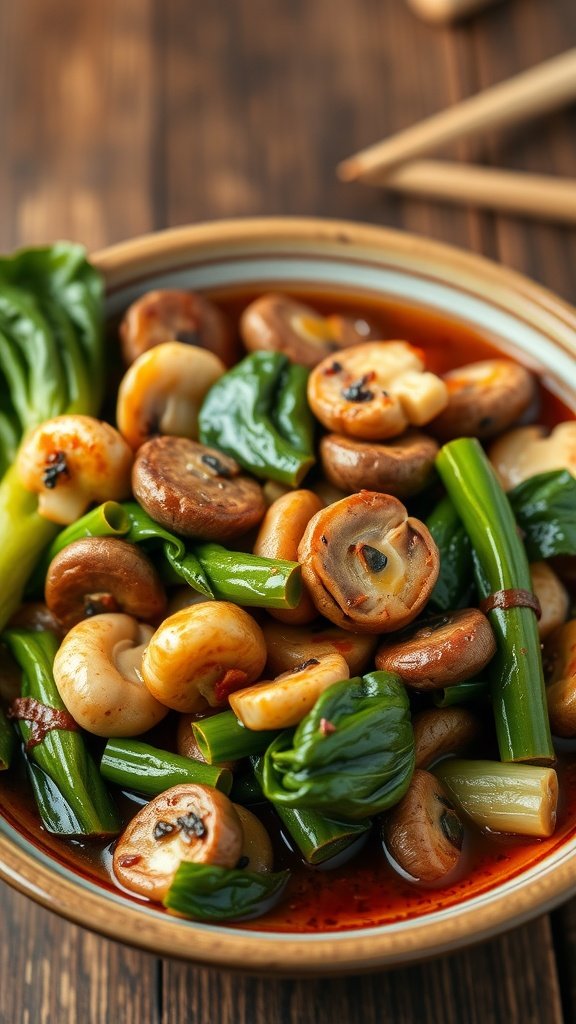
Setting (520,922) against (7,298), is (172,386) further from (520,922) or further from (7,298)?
(520,922)

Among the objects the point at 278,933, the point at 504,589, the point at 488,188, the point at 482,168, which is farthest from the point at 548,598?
the point at 482,168

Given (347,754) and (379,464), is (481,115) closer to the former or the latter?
(379,464)

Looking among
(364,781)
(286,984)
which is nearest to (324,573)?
(364,781)

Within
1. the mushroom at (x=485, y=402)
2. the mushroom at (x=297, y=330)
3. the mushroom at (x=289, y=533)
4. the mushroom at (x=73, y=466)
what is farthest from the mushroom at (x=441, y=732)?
the mushroom at (x=297, y=330)

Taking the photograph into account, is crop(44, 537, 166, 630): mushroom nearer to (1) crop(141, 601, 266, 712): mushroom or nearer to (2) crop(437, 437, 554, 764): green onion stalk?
(1) crop(141, 601, 266, 712): mushroom

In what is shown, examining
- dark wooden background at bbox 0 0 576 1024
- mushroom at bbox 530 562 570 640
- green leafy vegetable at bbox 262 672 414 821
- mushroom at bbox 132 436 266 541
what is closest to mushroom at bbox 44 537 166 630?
mushroom at bbox 132 436 266 541
